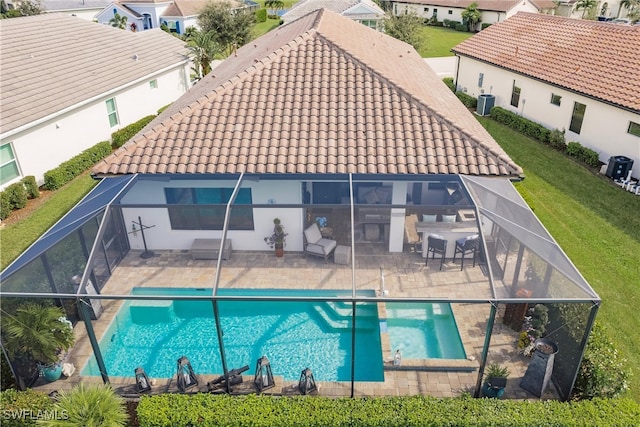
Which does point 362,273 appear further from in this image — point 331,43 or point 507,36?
point 507,36

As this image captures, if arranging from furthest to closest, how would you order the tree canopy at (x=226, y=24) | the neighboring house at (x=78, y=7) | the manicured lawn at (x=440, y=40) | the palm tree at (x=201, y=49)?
the neighboring house at (x=78, y=7) → the manicured lawn at (x=440, y=40) → the tree canopy at (x=226, y=24) → the palm tree at (x=201, y=49)

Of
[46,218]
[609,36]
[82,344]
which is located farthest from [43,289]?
[609,36]

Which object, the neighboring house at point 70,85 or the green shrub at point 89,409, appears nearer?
the green shrub at point 89,409

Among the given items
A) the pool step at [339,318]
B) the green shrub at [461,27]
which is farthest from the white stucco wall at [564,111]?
the green shrub at [461,27]

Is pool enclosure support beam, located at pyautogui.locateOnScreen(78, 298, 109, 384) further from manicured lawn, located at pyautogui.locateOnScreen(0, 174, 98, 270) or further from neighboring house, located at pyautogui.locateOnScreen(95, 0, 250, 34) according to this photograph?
neighboring house, located at pyautogui.locateOnScreen(95, 0, 250, 34)

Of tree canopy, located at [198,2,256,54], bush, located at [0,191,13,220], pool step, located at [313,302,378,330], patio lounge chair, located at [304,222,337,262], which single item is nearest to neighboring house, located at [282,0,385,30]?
tree canopy, located at [198,2,256,54]

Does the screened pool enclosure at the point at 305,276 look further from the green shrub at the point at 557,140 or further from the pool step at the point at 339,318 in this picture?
the green shrub at the point at 557,140
